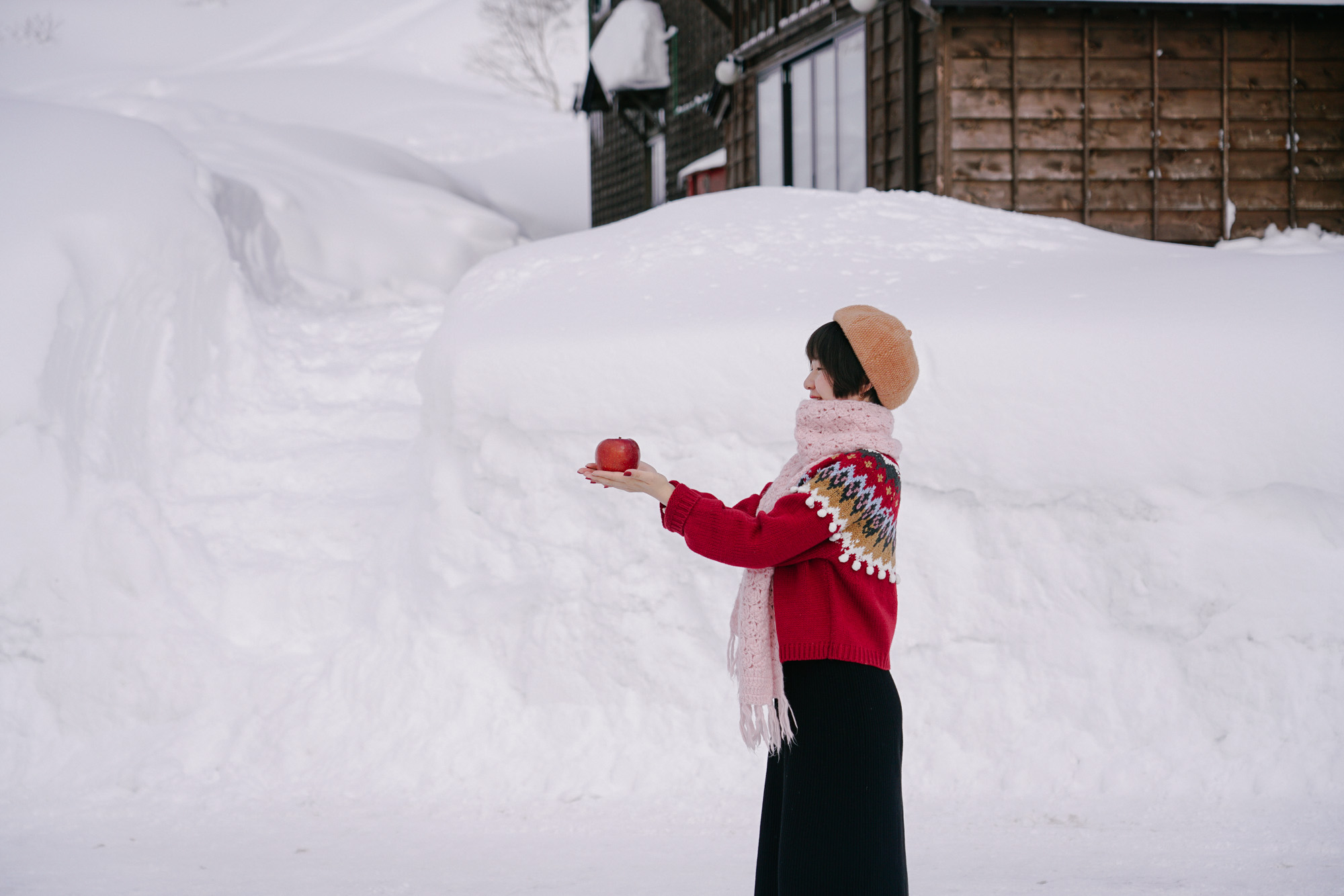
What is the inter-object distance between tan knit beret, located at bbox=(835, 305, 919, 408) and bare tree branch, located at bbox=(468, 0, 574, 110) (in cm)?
4415

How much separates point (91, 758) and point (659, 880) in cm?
229

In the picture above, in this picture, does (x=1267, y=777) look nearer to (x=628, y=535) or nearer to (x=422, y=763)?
(x=628, y=535)

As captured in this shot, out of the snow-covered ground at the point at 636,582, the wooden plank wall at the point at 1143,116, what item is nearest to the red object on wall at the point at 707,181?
the wooden plank wall at the point at 1143,116

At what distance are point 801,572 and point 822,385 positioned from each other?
14.4 inches

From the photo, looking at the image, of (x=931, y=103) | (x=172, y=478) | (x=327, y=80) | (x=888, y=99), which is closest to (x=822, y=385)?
(x=172, y=478)

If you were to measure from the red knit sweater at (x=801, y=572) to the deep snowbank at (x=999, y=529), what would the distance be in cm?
204

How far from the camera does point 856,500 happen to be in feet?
6.72

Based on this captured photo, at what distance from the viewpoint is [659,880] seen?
316 centimetres

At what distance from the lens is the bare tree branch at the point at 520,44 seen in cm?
4638

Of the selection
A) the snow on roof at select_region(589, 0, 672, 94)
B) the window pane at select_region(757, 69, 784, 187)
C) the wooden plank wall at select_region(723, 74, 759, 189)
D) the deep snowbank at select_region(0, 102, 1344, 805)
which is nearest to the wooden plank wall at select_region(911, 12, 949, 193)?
the window pane at select_region(757, 69, 784, 187)

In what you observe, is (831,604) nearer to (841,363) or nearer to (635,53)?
(841,363)

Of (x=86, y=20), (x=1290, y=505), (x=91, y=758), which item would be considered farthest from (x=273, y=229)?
(x=86, y=20)

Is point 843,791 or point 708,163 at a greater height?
point 708,163

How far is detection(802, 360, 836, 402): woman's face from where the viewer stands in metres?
2.11
